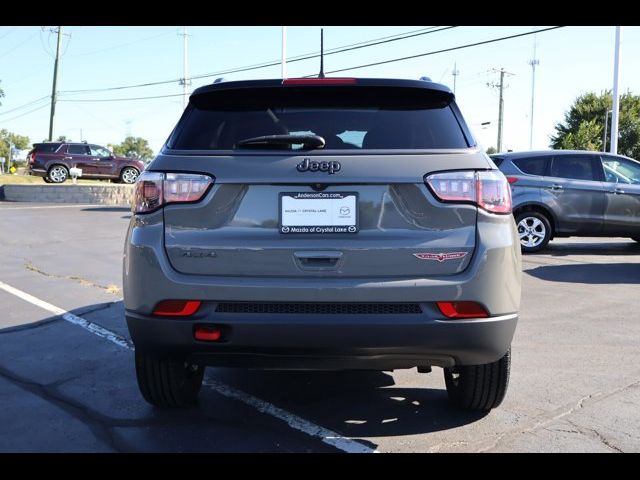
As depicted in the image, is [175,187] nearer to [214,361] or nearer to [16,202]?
[214,361]

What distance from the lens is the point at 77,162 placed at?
26.1 metres

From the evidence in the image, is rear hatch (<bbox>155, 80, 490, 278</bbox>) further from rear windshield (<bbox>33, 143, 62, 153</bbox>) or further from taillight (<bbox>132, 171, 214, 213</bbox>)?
rear windshield (<bbox>33, 143, 62, 153</bbox>)

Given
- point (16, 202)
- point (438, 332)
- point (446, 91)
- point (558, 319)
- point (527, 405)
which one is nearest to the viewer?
point (438, 332)

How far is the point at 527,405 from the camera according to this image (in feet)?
12.0

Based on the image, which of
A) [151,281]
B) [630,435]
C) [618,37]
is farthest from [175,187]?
[618,37]

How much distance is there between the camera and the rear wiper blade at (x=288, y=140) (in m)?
2.91

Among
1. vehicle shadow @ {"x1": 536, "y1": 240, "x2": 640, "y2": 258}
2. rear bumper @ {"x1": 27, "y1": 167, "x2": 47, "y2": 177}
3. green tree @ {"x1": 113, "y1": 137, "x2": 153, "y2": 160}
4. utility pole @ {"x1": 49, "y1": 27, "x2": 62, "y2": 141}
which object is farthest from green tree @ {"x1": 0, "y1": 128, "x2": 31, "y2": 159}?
vehicle shadow @ {"x1": 536, "y1": 240, "x2": 640, "y2": 258}

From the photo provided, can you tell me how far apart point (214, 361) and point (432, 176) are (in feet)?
4.29

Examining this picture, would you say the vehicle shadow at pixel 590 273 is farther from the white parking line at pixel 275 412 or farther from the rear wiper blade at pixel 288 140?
the rear wiper blade at pixel 288 140

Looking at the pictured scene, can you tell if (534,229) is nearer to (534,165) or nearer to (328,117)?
(534,165)

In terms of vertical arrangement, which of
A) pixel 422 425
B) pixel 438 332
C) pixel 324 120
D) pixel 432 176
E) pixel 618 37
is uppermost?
pixel 618 37

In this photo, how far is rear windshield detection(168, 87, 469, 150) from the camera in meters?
3.01

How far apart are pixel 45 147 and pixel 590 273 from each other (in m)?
22.8

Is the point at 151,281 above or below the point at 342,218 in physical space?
below
